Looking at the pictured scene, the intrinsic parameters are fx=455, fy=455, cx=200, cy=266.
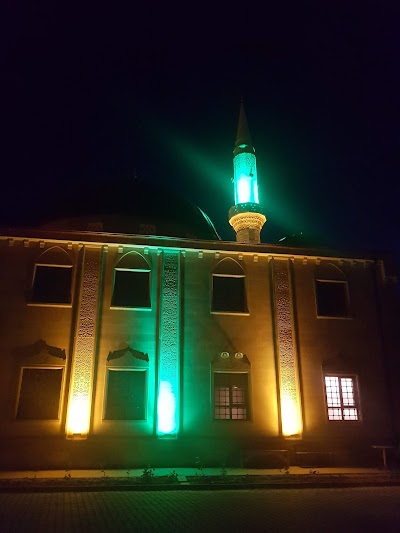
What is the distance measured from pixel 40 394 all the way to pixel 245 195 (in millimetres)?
17783

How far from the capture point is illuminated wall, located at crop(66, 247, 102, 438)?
1581cm

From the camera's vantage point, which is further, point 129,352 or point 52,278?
point 52,278

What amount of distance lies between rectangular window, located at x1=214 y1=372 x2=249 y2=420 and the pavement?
210cm

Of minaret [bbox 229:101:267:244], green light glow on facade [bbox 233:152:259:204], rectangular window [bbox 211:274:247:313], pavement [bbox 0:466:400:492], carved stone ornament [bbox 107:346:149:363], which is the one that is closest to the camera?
pavement [bbox 0:466:400:492]

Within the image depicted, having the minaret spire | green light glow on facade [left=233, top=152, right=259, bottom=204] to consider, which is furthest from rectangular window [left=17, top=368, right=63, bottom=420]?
the minaret spire

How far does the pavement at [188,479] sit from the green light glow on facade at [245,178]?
17.5 m

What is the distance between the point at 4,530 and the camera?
795 cm

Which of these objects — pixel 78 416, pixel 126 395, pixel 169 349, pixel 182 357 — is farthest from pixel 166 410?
pixel 78 416

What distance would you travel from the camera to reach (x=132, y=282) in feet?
58.7

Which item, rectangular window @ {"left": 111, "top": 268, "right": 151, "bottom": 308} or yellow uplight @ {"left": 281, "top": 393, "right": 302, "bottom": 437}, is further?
rectangular window @ {"left": 111, "top": 268, "right": 151, "bottom": 308}

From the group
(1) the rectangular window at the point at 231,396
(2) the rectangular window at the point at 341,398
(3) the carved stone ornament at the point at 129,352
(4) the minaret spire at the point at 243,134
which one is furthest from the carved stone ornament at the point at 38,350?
(4) the minaret spire at the point at 243,134

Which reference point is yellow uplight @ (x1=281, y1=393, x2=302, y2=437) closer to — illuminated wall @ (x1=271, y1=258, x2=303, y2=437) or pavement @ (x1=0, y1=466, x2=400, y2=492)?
illuminated wall @ (x1=271, y1=258, x2=303, y2=437)

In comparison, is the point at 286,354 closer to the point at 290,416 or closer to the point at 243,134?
the point at 290,416

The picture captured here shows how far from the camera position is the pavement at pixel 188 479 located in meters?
12.5
